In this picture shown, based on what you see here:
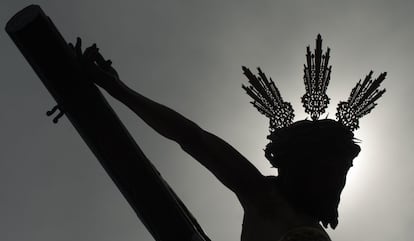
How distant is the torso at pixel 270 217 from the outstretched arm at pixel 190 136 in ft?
0.24

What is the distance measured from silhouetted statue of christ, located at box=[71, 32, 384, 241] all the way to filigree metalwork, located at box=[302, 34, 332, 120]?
0.43 metres

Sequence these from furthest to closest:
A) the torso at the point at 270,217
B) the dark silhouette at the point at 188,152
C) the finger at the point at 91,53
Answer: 1. the finger at the point at 91,53
2. the dark silhouette at the point at 188,152
3. the torso at the point at 270,217

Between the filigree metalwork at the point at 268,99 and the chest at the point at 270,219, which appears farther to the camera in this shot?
the filigree metalwork at the point at 268,99

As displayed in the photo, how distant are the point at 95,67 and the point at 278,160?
1.33m

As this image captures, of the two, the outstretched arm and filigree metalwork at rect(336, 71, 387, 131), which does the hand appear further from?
filigree metalwork at rect(336, 71, 387, 131)

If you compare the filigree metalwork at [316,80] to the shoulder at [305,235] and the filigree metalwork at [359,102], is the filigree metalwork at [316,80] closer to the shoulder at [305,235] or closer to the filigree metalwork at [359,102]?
the filigree metalwork at [359,102]

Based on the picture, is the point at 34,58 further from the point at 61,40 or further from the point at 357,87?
the point at 357,87

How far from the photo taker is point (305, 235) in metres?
3.05

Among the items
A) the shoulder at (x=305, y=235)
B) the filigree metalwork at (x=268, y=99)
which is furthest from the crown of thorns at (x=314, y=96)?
the shoulder at (x=305, y=235)

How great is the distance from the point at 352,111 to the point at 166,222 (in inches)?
63.1

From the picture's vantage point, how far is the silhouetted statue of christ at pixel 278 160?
132 inches

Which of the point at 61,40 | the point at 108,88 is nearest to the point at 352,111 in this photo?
the point at 108,88

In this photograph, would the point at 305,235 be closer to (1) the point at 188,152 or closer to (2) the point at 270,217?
(2) the point at 270,217

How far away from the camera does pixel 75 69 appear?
334cm
